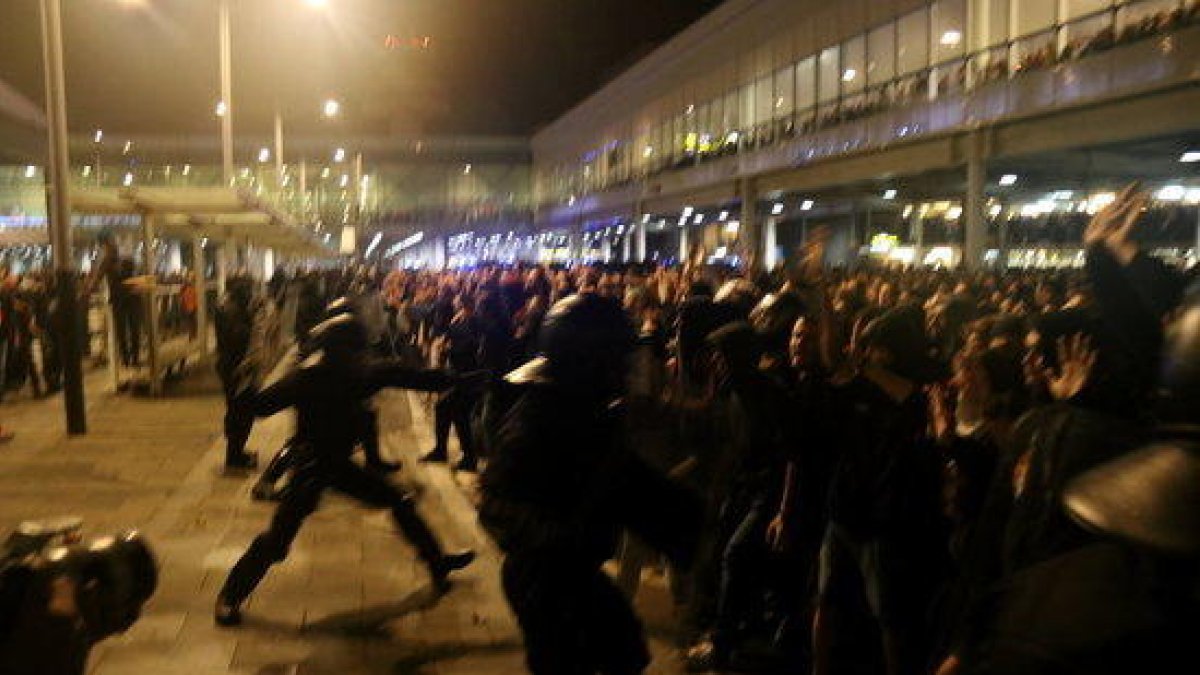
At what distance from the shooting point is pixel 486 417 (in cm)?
916

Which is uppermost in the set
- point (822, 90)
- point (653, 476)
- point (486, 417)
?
point (822, 90)

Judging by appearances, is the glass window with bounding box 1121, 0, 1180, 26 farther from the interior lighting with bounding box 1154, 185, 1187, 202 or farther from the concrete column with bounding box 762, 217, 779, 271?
the concrete column with bounding box 762, 217, 779, 271

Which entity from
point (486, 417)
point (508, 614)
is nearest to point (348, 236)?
point (486, 417)

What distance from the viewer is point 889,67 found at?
105 feet

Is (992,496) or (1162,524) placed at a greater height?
(1162,524)

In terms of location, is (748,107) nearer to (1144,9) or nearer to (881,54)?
(881,54)

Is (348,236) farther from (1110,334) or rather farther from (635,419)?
(1110,334)

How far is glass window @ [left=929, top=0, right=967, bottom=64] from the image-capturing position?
28781mm

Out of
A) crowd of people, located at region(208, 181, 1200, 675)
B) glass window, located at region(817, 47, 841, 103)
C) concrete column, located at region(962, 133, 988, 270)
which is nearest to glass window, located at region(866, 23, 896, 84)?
glass window, located at region(817, 47, 841, 103)

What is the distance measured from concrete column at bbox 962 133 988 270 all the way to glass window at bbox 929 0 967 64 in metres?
3.78

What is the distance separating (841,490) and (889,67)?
97.4ft

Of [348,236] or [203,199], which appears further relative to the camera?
[348,236]

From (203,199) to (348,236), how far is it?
2593cm

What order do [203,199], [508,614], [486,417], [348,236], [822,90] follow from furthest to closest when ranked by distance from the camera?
[348,236] → [822,90] → [203,199] → [486,417] → [508,614]
